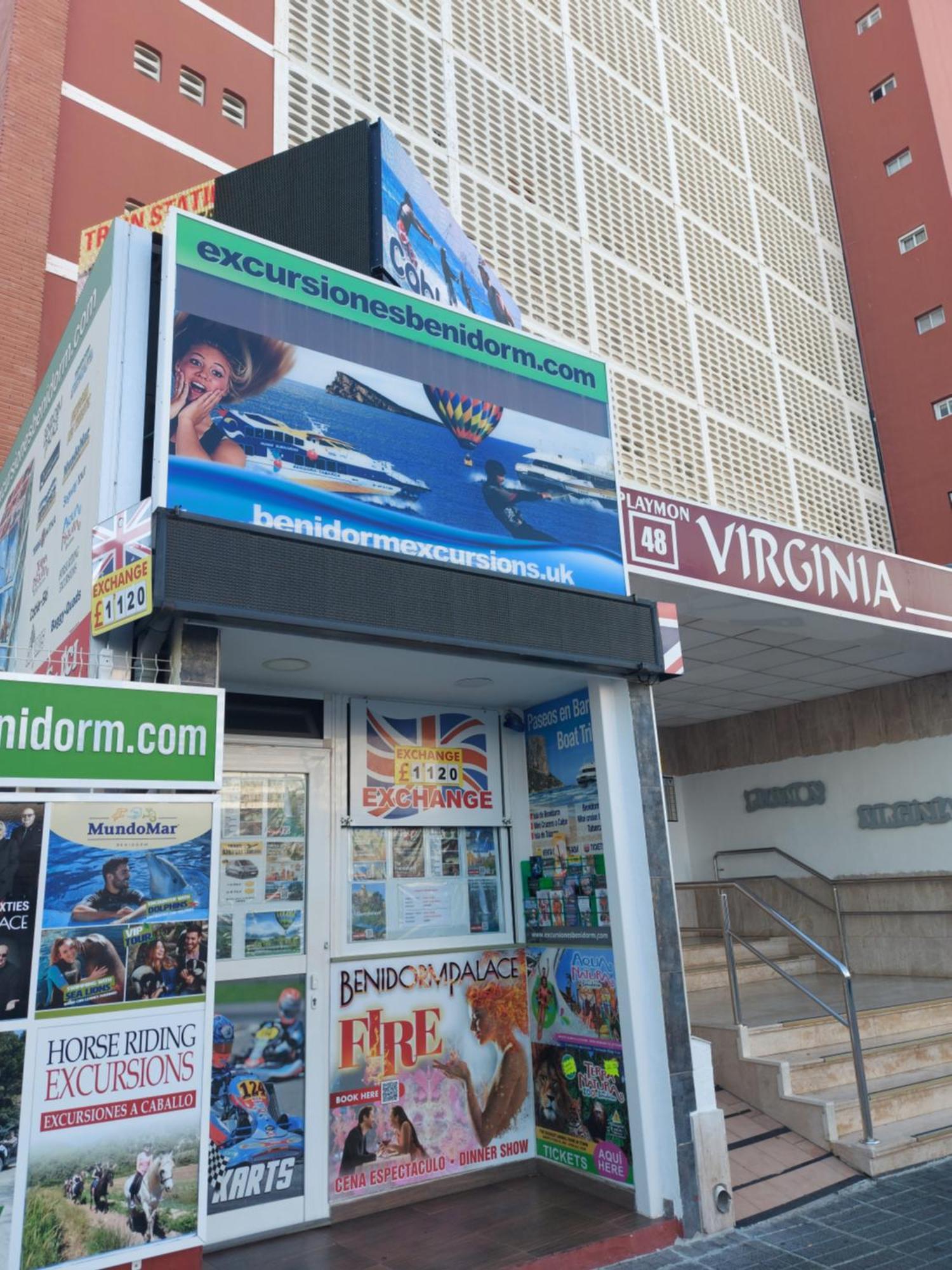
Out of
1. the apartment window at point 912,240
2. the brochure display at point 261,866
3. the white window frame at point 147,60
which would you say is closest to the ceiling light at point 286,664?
the brochure display at point 261,866

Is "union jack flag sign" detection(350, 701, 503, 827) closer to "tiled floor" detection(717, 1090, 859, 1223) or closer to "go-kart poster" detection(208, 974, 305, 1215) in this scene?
"go-kart poster" detection(208, 974, 305, 1215)

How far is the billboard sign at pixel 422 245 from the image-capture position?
18.6 feet

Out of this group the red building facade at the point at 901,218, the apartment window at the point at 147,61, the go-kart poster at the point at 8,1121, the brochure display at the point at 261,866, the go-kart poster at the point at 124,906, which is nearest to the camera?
the go-kart poster at the point at 8,1121

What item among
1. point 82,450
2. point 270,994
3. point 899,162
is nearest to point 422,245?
point 82,450

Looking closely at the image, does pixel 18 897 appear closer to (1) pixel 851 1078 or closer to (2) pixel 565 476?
(2) pixel 565 476

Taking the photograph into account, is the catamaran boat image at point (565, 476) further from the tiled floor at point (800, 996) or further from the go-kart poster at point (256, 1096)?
the tiled floor at point (800, 996)

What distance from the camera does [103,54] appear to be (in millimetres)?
9211

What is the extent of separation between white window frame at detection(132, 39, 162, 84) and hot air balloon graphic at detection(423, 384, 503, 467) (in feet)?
22.4

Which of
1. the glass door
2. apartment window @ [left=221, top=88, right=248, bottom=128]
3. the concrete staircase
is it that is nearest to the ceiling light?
the glass door

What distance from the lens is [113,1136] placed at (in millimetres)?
3117

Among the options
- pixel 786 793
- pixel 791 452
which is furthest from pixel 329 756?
pixel 791 452

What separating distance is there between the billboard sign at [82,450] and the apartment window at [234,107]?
17.4 feet

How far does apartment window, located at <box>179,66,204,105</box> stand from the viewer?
9.65m

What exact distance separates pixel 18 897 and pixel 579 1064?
340 cm
